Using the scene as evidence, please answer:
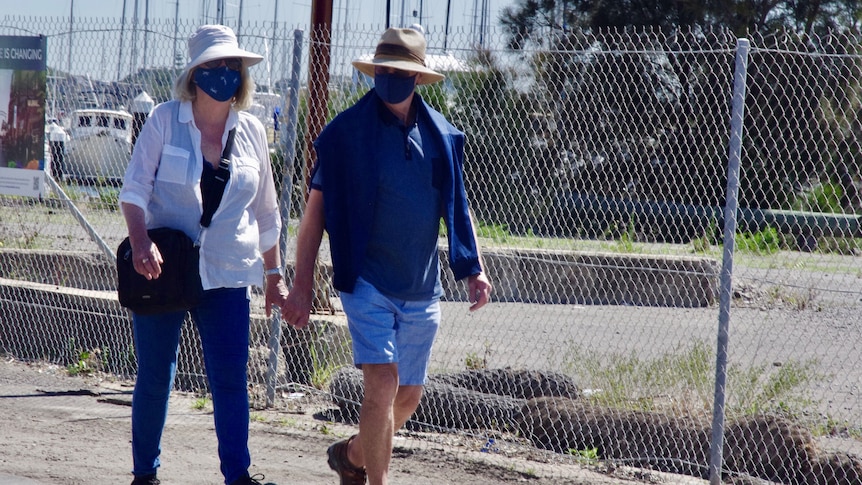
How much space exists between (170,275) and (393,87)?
1.19m

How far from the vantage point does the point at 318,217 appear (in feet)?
12.8

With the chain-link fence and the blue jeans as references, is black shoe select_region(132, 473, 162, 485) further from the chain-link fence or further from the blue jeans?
the chain-link fence

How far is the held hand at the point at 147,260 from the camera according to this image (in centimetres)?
362

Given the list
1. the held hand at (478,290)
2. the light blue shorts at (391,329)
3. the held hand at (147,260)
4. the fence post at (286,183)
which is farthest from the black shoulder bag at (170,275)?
the fence post at (286,183)

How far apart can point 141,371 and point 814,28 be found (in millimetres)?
15617

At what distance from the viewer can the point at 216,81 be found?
3.92 metres

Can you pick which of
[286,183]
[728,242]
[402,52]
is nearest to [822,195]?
[728,242]

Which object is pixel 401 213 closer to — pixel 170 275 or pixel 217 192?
pixel 217 192

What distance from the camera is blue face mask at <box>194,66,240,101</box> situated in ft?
12.8

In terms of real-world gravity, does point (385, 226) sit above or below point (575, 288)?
above

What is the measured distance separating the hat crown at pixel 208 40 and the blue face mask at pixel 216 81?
0.30 ft

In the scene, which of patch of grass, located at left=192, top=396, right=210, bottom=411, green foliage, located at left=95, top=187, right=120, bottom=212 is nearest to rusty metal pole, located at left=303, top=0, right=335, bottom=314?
patch of grass, located at left=192, top=396, right=210, bottom=411

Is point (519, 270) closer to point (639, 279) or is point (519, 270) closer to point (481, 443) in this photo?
point (639, 279)

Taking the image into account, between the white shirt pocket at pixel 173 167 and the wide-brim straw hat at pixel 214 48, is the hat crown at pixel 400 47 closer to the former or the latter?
the wide-brim straw hat at pixel 214 48
